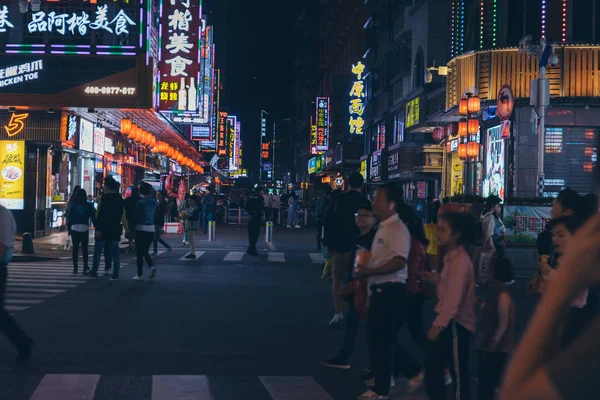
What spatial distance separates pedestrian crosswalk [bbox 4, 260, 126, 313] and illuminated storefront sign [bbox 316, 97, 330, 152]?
54.3 meters

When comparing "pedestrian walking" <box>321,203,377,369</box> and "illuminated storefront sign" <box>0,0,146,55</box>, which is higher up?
"illuminated storefront sign" <box>0,0,146,55</box>

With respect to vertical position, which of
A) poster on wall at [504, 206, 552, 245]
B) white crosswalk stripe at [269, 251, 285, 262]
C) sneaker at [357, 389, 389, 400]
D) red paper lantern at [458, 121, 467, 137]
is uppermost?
red paper lantern at [458, 121, 467, 137]

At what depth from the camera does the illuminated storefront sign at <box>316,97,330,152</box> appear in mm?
73688

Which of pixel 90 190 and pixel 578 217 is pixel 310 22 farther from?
pixel 578 217

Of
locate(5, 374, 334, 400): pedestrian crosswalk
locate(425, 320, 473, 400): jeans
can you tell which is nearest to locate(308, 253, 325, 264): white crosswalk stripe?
locate(5, 374, 334, 400): pedestrian crosswalk

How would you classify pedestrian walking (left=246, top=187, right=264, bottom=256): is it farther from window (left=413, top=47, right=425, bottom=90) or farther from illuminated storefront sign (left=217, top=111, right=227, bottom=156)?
illuminated storefront sign (left=217, top=111, right=227, bottom=156)

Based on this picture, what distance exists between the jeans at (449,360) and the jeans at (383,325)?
0.66m

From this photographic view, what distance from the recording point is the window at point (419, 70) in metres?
38.4

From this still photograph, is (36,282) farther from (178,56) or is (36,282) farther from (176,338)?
(178,56)

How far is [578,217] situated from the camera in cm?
705

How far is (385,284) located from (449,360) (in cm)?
91

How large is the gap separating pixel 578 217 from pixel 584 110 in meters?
20.4

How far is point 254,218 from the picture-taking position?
79.8ft

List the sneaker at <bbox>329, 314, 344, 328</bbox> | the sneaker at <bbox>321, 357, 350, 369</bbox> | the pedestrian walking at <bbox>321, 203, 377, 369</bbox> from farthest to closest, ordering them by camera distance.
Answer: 1. the sneaker at <bbox>329, 314, 344, 328</bbox>
2. the sneaker at <bbox>321, 357, 350, 369</bbox>
3. the pedestrian walking at <bbox>321, 203, 377, 369</bbox>
